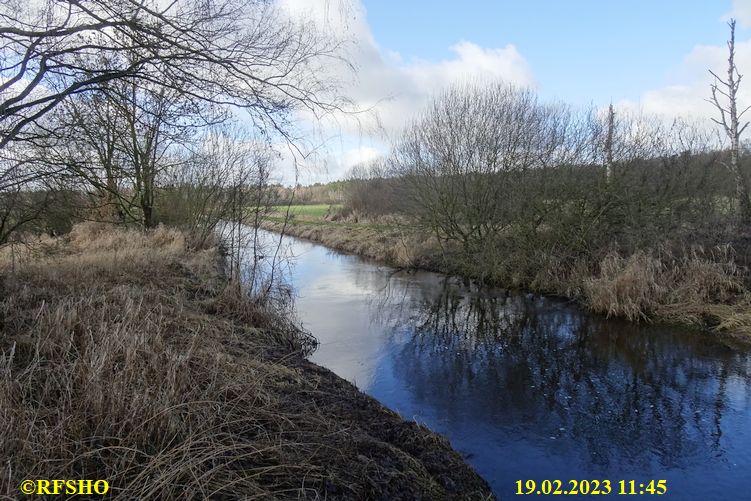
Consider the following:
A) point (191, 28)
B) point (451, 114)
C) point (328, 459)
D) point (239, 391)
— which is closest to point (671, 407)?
point (328, 459)

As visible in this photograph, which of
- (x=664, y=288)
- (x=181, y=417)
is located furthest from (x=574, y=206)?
(x=181, y=417)

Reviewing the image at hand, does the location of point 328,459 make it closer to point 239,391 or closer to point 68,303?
point 239,391

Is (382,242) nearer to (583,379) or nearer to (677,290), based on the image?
(677,290)

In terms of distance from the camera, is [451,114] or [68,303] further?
[451,114]

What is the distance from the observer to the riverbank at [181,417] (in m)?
2.63

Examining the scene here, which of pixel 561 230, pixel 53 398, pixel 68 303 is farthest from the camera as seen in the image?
pixel 561 230

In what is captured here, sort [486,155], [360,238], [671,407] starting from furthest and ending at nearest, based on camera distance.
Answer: [360,238] → [486,155] → [671,407]

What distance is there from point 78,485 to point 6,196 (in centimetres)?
625

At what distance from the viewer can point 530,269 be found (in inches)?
542
